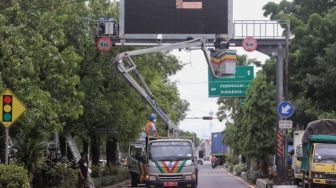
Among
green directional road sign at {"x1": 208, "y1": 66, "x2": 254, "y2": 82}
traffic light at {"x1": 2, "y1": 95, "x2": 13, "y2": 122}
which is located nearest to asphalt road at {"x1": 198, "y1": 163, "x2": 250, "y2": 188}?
green directional road sign at {"x1": 208, "y1": 66, "x2": 254, "y2": 82}

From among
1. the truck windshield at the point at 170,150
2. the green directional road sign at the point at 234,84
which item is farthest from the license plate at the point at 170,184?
the green directional road sign at the point at 234,84

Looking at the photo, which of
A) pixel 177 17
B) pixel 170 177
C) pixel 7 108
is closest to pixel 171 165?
pixel 170 177

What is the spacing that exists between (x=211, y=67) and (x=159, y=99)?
13.9 m

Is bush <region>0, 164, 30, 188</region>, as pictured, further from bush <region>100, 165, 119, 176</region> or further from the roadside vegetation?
bush <region>100, 165, 119, 176</region>

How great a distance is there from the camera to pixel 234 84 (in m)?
41.4

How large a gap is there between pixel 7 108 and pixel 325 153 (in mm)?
13262

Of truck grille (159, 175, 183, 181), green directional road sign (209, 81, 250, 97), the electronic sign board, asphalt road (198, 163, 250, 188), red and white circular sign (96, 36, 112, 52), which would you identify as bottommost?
asphalt road (198, 163, 250, 188)

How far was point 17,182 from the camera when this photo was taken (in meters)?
15.4

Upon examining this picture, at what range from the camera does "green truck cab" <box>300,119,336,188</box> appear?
23873mm

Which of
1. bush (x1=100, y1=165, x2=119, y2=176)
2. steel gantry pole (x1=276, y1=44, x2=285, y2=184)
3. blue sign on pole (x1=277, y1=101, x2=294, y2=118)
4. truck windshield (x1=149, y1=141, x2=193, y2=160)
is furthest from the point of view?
bush (x1=100, y1=165, x2=119, y2=176)

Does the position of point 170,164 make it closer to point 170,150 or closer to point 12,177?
point 170,150

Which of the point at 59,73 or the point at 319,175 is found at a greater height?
the point at 59,73

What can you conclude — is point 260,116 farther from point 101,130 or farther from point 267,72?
point 101,130

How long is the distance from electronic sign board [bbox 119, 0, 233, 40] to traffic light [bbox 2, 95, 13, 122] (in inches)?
454
